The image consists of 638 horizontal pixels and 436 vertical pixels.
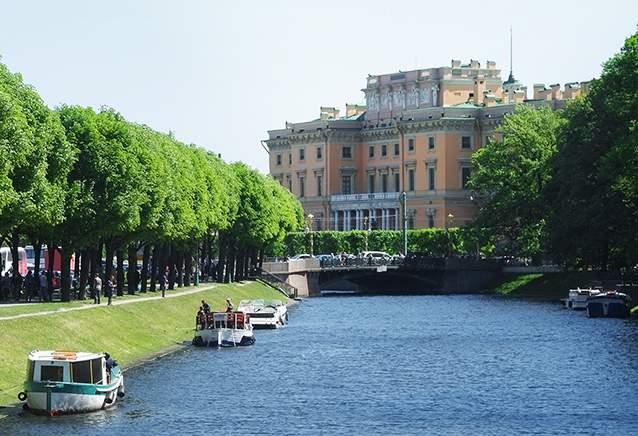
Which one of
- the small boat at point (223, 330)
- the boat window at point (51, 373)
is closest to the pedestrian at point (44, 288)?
the small boat at point (223, 330)

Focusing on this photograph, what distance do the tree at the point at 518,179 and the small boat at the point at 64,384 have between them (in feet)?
356

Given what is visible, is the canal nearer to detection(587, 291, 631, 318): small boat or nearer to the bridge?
detection(587, 291, 631, 318): small boat

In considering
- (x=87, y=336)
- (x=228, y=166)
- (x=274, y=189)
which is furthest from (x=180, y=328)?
(x=274, y=189)

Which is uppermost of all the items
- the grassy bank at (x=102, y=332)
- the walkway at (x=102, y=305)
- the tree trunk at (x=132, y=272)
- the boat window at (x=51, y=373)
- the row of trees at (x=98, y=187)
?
the row of trees at (x=98, y=187)

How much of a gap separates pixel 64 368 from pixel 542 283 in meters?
110

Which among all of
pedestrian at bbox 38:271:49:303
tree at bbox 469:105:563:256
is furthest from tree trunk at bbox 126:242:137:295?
tree at bbox 469:105:563:256

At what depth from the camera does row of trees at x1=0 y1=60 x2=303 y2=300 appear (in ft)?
265

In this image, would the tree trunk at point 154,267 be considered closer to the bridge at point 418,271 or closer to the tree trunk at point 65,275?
the tree trunk at point 65,275

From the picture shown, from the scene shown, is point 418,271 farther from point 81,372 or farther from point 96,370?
point 81,372

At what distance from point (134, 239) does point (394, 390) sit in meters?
41.3

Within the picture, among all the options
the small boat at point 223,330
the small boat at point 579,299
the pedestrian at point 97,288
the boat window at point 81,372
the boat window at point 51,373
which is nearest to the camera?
the boat window at point 51,373

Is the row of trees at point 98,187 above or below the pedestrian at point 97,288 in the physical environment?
above

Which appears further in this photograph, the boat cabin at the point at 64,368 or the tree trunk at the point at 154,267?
the tree trunk at the point at 154,267

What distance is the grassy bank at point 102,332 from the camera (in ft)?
232
